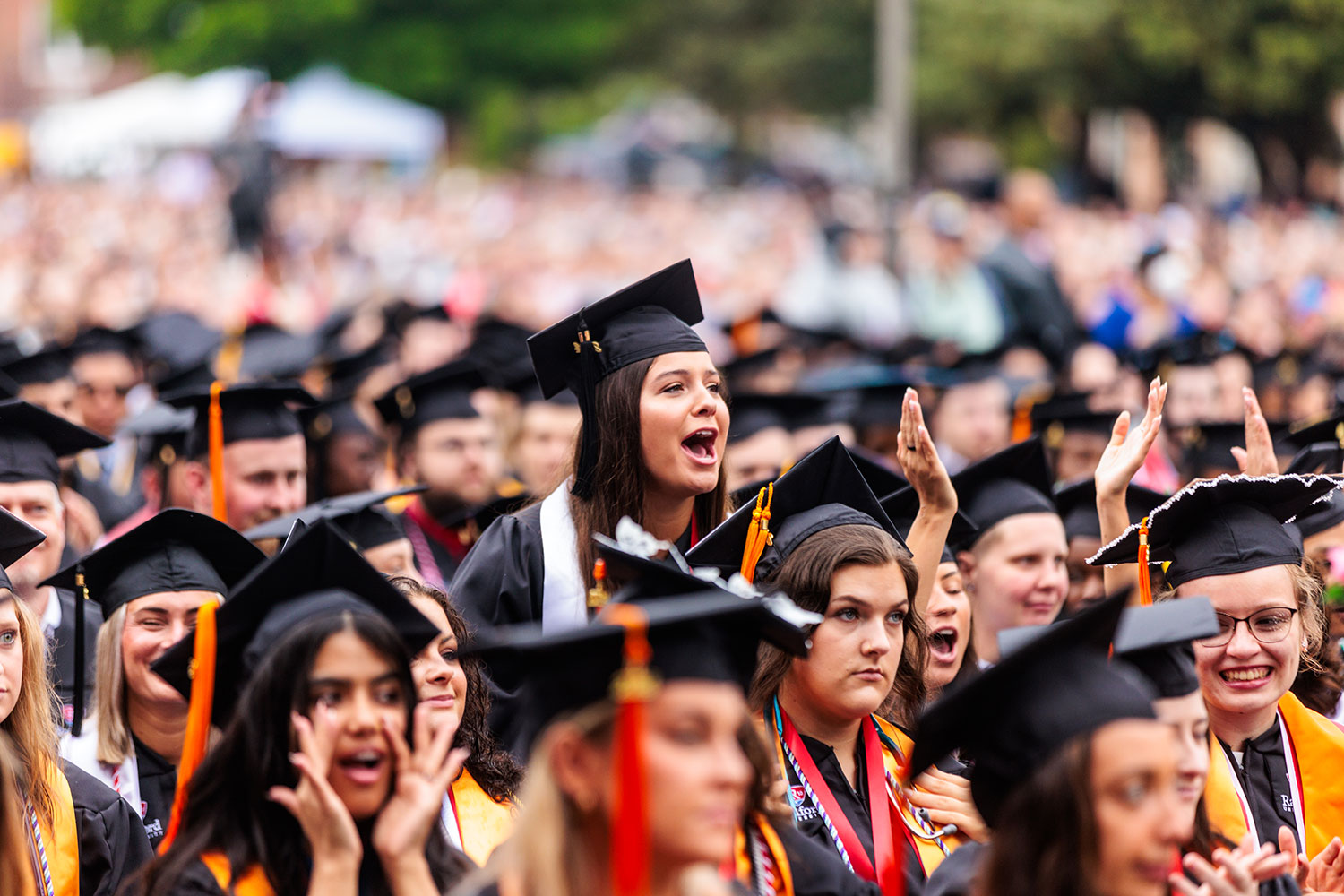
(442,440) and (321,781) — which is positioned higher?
(442,440)

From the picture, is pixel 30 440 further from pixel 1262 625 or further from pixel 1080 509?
pixel 1262 625

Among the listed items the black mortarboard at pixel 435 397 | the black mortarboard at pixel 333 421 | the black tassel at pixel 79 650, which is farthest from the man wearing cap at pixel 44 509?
the black mortarboard at pixel 435 397

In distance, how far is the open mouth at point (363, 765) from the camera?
3244 millimetres

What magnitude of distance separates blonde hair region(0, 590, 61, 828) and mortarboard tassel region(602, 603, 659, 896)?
1924mm

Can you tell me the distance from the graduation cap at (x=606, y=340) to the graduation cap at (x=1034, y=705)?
5.75 ft

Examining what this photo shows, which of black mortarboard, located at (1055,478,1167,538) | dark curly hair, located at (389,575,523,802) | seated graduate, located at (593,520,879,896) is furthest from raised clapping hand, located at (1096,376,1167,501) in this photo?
dark curly hair, located at (389,575,523,802)

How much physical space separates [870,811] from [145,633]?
212 centimetres

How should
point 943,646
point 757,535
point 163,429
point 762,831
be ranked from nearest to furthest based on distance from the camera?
point 762,831, point 757,535, point 943,646, point 163,429

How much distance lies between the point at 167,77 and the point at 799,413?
3144 centimetres

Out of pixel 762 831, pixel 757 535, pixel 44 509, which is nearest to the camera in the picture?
pixel 762 831

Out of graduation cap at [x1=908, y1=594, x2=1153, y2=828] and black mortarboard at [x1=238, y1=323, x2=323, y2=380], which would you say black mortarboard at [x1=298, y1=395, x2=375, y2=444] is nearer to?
black mortarboard at [x1=238, y1=323, x2=323, y2=380]

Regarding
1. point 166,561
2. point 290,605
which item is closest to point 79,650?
point 166,561

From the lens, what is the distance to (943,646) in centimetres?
510

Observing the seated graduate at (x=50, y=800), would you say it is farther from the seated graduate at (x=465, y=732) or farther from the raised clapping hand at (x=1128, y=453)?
the raised clapping hand at (x=1128, y=453)
